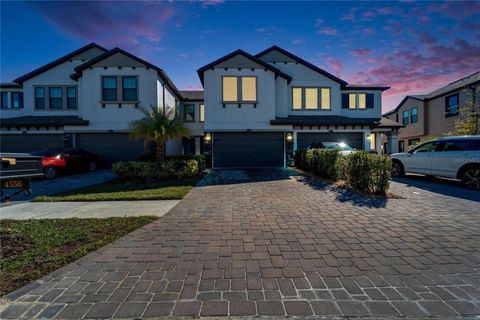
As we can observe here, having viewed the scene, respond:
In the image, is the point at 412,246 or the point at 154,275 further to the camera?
the point at 412,246

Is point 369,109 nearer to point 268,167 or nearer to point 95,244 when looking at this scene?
point 268,167

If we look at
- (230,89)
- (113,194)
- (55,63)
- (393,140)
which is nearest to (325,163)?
(230,89)

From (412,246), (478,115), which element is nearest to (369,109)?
(478,115)

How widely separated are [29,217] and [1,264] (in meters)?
2.91

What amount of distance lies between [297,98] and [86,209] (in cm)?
1645

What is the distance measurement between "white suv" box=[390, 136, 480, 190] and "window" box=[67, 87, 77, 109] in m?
22.5

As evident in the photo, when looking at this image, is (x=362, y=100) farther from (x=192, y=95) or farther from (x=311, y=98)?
(x=192, y=95)

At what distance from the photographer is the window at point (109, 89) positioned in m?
15.8

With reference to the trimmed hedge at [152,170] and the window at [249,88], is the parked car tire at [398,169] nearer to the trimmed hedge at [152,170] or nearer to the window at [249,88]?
the window at [249,88]

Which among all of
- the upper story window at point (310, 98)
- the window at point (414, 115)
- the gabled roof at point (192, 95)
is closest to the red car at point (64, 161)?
the gabled roof at point (192, 95)

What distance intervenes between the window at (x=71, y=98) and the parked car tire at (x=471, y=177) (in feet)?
78.2

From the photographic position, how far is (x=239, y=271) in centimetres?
305

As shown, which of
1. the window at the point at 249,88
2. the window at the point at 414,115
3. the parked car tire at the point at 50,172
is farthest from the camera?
the window at the point at 414,115

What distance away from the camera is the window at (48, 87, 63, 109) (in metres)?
17.5
